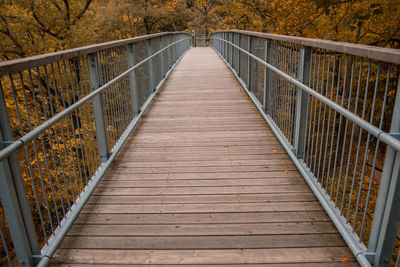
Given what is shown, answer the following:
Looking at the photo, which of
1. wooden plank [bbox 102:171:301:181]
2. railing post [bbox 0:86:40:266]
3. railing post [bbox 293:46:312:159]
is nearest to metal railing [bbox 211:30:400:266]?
railing post [bbox 293:46:312:159]

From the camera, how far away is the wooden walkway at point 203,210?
8.34 ft

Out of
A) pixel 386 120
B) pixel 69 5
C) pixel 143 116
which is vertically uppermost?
pixel 69 5

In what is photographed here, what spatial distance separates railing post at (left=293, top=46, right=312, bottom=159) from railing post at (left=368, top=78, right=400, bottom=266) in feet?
5.28

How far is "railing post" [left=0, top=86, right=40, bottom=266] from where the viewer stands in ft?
6.57

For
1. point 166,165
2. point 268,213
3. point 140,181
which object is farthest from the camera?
point 166,165

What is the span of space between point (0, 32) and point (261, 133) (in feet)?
50.6

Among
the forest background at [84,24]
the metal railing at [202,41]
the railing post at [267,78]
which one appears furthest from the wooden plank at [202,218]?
the metal railing at [202,41]

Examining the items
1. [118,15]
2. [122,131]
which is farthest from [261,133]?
[118,15]

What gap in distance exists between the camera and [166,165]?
415 cm

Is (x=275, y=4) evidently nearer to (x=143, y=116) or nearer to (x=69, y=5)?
(x=69, y=5)

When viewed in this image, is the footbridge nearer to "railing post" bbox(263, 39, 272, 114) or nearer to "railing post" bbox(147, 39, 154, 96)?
"railing post" bbox(263, 39, 272, 114)

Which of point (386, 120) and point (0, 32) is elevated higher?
point (0, 32)

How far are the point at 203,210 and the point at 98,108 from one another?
5.45 ft

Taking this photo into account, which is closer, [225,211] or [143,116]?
[225,211]
